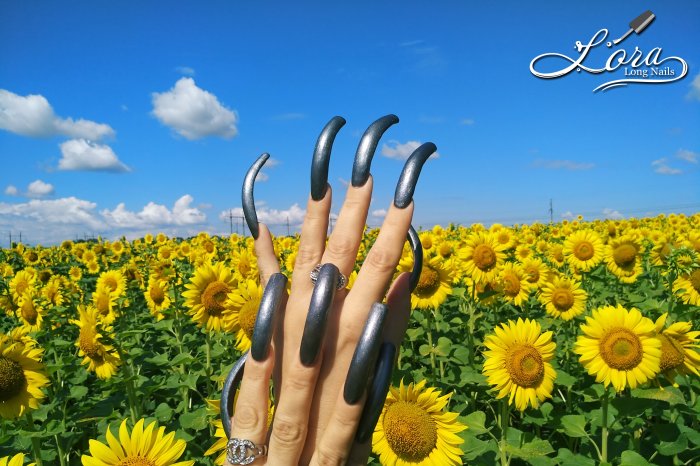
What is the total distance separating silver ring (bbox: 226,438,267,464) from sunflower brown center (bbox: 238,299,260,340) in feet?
6.95

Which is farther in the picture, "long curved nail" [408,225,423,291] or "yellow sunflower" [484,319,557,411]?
"yellow sunflower" [484,319,557,411]

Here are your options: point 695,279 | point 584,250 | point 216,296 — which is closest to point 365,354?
point 216,296

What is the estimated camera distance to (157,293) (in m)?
6.68

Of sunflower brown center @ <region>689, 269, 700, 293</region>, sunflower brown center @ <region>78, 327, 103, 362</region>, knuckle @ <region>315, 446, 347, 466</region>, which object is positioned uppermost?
sunflower brown center @ <region>689, 269, 700, 293</region>

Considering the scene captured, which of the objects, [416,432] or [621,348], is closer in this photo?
[416,432]

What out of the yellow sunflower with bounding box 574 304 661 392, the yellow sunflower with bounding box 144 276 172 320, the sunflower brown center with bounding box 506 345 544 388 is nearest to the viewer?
the yellow sunflower with bounding box 574 304 661 392

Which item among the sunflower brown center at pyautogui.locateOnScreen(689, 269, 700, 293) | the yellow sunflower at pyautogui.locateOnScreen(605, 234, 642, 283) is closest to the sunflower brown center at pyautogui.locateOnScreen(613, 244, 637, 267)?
the yellow sunflower at pyautogui.locateOnScreen(605, 234, 642, 283)

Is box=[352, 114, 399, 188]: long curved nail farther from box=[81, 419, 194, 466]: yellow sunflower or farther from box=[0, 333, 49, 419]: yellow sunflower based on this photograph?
box=[0, 333, 49, 419]: yellow sunflower

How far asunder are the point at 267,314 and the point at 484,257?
16.3 feet

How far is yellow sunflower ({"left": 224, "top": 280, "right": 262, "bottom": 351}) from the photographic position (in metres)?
3.54

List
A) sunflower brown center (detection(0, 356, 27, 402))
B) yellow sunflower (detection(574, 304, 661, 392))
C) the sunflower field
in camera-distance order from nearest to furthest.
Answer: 1. the sunflower field
2. sunflower brown center (detection(0, 356, 27, 402))
3. yellow sunflower (detection(574, 304, 661, 392))

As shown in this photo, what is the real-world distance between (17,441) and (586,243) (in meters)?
8.30

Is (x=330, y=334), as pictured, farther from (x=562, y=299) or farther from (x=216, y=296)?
(x=562, y=299)

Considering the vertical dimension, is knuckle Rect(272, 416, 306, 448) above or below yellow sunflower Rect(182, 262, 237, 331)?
below
